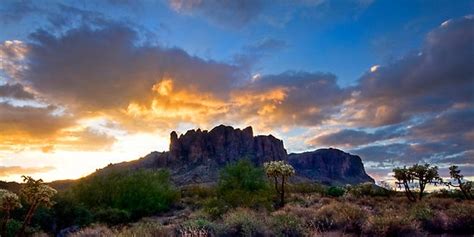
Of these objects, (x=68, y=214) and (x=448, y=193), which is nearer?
(x=68, y=214)

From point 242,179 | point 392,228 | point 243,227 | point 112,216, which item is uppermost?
point 242,179

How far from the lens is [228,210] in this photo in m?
31.5

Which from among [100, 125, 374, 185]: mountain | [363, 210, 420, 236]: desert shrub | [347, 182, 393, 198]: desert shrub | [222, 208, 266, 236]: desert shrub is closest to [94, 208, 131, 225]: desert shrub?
[222, 208, 266, 236]: desert shrub

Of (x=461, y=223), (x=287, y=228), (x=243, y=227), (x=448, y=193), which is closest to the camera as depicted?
(x=243, y=227)

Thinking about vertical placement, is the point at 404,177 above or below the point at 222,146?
below

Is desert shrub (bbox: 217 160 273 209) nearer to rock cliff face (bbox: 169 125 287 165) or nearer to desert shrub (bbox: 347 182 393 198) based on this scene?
desert shrub (bbox: 347 182 393 198)

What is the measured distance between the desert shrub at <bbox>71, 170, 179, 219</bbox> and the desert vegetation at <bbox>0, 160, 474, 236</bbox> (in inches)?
4.1

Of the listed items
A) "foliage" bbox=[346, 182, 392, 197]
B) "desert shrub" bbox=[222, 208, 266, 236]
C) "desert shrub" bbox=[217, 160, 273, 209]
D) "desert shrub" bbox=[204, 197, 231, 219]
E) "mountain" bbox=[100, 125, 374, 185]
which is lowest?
"desert shrub" bbox=[222, 208, 266, 236]

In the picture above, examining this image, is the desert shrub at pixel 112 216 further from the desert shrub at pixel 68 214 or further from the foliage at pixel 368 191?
the foliage at pixel 368 191

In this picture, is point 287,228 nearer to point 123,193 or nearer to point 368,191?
point 123,193

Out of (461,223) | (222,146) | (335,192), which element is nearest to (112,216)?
(461,223)

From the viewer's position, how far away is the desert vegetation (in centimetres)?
1523

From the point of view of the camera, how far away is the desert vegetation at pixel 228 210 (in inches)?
600

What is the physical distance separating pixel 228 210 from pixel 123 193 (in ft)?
57.2
